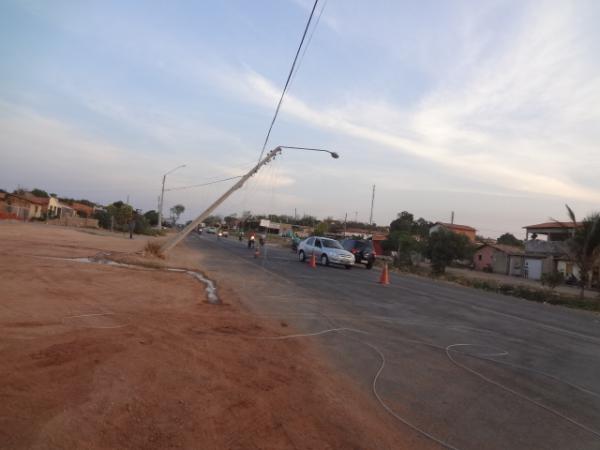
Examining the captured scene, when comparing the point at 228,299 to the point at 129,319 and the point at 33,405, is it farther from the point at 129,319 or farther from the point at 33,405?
the point at 33,405

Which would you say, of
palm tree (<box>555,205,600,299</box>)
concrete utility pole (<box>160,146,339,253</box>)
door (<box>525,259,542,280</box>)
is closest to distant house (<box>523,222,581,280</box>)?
door (<box>525,259,542,280</box>)

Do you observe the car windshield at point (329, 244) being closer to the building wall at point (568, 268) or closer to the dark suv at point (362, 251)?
the dark suv at point (362, 251)

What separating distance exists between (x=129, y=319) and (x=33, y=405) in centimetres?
360

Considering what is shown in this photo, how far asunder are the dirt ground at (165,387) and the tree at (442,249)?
28.4m

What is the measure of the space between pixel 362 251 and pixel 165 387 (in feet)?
88.1

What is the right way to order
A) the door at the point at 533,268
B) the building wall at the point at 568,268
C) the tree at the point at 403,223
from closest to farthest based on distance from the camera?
1. the building wall at the point at 568,268
2. the door at the point at 533,268
3. the tree at the point at 403,223

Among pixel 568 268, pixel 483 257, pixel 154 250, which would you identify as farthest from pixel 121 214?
pixel 568 268

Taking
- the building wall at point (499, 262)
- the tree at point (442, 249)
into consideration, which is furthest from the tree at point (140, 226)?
the building wall at point (499, 262)

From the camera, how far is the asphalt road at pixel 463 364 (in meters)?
4.65

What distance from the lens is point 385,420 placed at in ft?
15.0

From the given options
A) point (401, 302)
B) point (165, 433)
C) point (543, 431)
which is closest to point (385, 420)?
point (543, 431)

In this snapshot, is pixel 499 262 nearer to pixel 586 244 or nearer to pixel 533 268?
pixel 533 268

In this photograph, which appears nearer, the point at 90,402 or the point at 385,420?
the point at 90,402

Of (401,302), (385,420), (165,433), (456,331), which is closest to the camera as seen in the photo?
(165,433)
